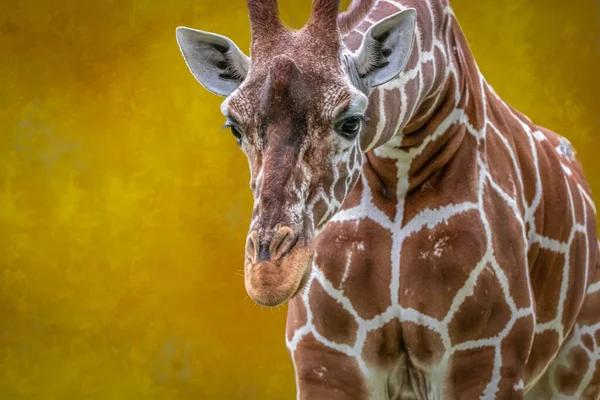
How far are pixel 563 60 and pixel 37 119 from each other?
2418 millimetres

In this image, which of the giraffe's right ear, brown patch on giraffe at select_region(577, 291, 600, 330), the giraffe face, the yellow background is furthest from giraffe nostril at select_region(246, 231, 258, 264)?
the yellow background

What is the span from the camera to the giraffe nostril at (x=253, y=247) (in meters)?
1.92

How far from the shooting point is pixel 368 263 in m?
2.54

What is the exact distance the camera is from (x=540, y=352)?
290 cm

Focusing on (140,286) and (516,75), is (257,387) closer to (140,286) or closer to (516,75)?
(140,286)

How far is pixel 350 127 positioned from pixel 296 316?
2.34 feet

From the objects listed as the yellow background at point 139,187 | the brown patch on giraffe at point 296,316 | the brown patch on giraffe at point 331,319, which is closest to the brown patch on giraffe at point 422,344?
the brown patch on giraffe at point 331,319

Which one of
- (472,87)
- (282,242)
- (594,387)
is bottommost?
(594,387)

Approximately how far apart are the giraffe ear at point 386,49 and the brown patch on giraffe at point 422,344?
65 centimetres

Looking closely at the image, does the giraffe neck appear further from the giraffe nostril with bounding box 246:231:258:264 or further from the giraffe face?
the giraffe nostril with bounding box 246:231:258:264

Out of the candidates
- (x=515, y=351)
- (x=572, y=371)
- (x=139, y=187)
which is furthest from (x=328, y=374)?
(x=139, y=187)

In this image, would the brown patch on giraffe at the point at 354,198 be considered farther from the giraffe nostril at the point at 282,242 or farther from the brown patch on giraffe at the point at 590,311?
the brown patch on giraffe at the point at 590,311

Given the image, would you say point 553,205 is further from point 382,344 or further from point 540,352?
point 382,344

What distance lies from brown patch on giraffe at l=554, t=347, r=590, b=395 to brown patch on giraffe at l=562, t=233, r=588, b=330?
0.16 m
